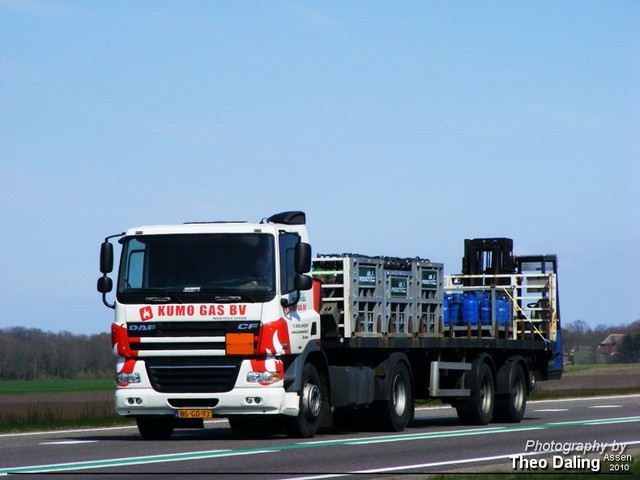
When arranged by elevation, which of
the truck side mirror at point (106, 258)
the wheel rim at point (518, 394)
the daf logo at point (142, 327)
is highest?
the truck side mirror at point (106, 258)

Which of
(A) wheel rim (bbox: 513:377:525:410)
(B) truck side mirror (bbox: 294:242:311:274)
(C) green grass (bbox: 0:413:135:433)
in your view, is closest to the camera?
(B) truck side mirror (bbox: 294:242:311:274)

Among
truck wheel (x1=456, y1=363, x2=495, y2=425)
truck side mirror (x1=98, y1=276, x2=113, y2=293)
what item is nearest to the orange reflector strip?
truck side mirror (x1=98, y1=276, x2=113, y2=293)

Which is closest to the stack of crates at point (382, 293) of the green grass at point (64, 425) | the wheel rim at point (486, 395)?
Result: the wheel rim at point (486, 395)

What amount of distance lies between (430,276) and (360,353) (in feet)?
8.36

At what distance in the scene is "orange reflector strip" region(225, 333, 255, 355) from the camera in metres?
17.9

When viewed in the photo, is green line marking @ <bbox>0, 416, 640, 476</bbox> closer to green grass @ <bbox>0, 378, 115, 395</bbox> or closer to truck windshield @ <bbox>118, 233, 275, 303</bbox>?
truck windshield @ <bbox>118, 233, 275, 303</bbox>

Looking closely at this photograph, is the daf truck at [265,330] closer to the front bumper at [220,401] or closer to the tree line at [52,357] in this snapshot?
the front bumper at [220,401]

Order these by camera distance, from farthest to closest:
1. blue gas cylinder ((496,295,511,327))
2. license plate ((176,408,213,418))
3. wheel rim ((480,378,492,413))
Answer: blue gas cylinder ((496,295,511,327)), wheel rim ((480,378,492,413)), license plate ((176,408,213,418))

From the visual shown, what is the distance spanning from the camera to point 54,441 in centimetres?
1917

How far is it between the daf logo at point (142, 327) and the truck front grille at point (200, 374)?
48 centimetres

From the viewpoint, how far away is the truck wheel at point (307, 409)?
18469mm

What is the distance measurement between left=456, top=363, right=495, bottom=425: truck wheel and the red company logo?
308 inches

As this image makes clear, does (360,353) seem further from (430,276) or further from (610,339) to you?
(610,339)

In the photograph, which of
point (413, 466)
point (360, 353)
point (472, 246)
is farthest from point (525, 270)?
point (413, 466)
